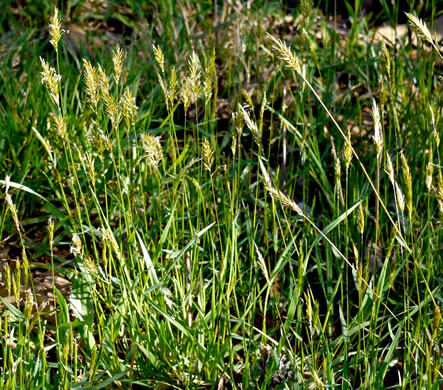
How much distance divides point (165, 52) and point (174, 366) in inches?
65.0

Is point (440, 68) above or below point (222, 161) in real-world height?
above

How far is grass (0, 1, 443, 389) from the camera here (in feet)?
4.71

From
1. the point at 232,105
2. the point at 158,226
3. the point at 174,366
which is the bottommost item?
the point at 174,366

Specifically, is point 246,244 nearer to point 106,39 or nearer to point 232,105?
point 232,105

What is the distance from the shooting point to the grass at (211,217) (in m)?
1.44

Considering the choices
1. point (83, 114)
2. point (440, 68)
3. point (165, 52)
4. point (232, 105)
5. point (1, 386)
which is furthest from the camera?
point (440, 68)

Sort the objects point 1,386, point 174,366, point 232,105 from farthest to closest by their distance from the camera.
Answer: point 232,105 < point 174,366 < point 1,386

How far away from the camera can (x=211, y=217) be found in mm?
2035

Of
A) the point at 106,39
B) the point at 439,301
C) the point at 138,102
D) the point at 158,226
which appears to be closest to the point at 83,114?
the point at 138,102

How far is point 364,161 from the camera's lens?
2.40 meters

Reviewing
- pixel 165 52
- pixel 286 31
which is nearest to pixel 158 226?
pixel 165 52

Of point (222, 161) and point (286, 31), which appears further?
point (286, 31)

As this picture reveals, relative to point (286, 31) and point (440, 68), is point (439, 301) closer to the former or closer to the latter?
point (440, 68)

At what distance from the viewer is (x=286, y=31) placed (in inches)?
135
